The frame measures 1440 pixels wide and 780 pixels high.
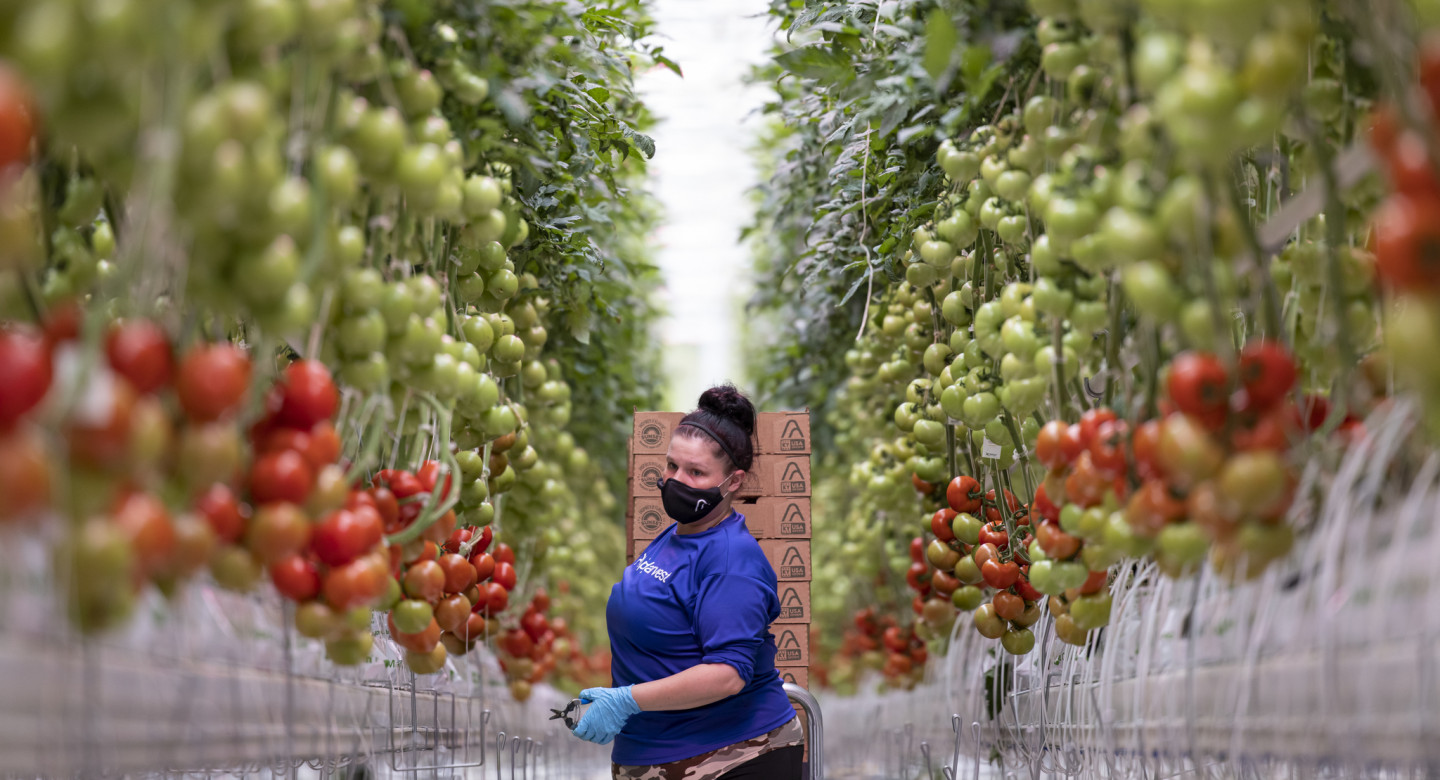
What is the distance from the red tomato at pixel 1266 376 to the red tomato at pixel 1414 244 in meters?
0.16

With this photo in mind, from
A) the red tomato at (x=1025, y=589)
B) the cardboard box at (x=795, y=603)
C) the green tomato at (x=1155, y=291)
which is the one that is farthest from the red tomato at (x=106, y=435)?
the cardboard box at (x=795, y=603)

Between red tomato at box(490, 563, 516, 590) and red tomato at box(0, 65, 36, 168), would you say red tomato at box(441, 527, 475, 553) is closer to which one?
red tomato at box(490, 563, 516, 590)

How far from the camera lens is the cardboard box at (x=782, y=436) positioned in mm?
2523

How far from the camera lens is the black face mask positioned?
193 cm

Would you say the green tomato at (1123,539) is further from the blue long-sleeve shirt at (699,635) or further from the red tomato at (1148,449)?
the blue long-sleeve shirt at (699,635)

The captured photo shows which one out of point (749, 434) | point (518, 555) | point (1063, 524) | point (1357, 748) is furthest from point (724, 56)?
point (1357, 748)

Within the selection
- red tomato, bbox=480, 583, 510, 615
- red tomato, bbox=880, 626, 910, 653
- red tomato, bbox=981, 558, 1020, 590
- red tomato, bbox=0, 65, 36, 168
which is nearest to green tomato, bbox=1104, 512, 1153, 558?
red tomato, bbox=981, 558, 1020, 590

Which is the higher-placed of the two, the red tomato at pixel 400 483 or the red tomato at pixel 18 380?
the red tomato at pixel 18 380

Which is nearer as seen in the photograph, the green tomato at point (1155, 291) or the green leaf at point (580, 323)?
the green tomato at point (1155, 291)

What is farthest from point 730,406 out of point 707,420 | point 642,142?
point 642,142

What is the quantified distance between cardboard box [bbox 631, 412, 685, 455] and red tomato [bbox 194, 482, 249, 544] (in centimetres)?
166

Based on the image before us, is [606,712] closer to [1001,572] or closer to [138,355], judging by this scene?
[1001,572]

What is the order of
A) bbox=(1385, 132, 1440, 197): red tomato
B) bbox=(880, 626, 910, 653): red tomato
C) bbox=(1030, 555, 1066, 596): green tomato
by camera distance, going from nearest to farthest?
1. bbox=(1385, 132, 1440, 197): red tomato
2. bbox=(1030, 555, 1066, 596): green tomato
3. bbox=(880, 626, 910, 653): red tomato

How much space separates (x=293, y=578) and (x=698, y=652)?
0.99 meters
